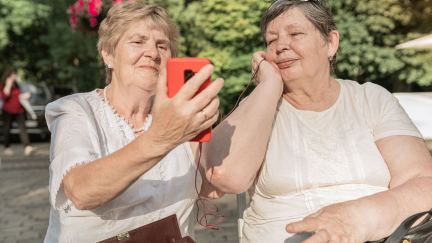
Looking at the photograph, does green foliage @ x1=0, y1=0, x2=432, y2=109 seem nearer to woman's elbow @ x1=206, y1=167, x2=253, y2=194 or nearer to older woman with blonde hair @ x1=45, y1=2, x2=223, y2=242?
older woman with blonde hair @ x1=45, y1=2, x2=223, y2=242

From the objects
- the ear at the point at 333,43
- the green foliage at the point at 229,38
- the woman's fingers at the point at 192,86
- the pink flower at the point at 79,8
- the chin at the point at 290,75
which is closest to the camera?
the woman's fingers at the point at 192,86

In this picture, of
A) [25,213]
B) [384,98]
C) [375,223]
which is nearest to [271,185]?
[375,223]

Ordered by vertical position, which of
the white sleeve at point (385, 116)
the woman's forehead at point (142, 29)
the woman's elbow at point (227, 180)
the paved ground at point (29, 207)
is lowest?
the paved ground at point (29, 207)

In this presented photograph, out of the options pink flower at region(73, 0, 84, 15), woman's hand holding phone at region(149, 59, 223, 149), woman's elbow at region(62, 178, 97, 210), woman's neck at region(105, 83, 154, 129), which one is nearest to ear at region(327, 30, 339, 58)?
woman's neck at region(105, 83, 154, 129)

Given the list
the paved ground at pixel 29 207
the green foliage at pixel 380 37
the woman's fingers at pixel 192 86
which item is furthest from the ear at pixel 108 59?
the green foliage at pixel 380 37

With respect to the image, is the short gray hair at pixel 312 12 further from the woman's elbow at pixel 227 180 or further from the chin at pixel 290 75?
the woman's elbow at pixel 227 180

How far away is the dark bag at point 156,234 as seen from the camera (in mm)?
1987

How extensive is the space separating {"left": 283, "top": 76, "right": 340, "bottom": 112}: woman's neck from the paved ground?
335 cm

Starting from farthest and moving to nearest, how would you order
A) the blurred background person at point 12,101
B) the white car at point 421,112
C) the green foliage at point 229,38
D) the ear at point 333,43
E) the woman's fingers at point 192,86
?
the blurred background person at point 12,101
the green foliage at point 229,38
the white car at point 421,112
the ear at point 333,43
the woman's fingers at point 192,86

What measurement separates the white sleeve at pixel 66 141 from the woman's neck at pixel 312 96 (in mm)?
834

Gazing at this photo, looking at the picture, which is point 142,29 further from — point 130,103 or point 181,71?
point 181,71

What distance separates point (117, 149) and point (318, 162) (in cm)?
79

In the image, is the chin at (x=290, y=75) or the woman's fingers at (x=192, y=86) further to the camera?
the chin at (x=290, y=75)

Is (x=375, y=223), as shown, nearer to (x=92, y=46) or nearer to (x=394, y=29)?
(x=394, y=29)
